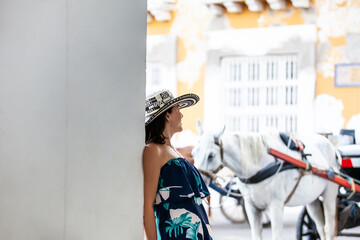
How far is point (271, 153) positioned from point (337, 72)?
18.9 ft

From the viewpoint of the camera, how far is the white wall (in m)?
1.67

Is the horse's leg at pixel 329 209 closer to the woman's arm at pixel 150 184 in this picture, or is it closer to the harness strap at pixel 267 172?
the harness strap at pixel 267 172

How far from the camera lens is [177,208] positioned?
244 cm

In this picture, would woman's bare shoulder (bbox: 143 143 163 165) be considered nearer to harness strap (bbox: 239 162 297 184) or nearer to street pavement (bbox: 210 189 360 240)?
harness strap (bbox: 239 162 297 184)

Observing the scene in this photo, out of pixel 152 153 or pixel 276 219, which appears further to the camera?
pixel 276 219

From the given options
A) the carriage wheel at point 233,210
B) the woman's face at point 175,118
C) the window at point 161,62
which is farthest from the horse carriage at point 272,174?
the window at point 161,62

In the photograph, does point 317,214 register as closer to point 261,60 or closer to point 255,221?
point 255,221

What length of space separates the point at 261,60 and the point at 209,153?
627 centimetres

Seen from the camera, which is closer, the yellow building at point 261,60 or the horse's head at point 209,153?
the horse's head at point 209,153

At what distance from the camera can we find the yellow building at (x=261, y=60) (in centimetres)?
1130

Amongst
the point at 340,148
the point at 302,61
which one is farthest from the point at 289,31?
the point at 340,148

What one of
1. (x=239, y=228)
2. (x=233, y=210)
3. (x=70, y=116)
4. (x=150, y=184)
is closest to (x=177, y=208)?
(x=150, y=184)

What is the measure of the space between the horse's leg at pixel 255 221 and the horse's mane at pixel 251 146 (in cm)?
49

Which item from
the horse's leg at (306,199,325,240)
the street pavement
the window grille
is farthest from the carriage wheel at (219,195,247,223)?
the horse's leg at (306,199,325,240)
